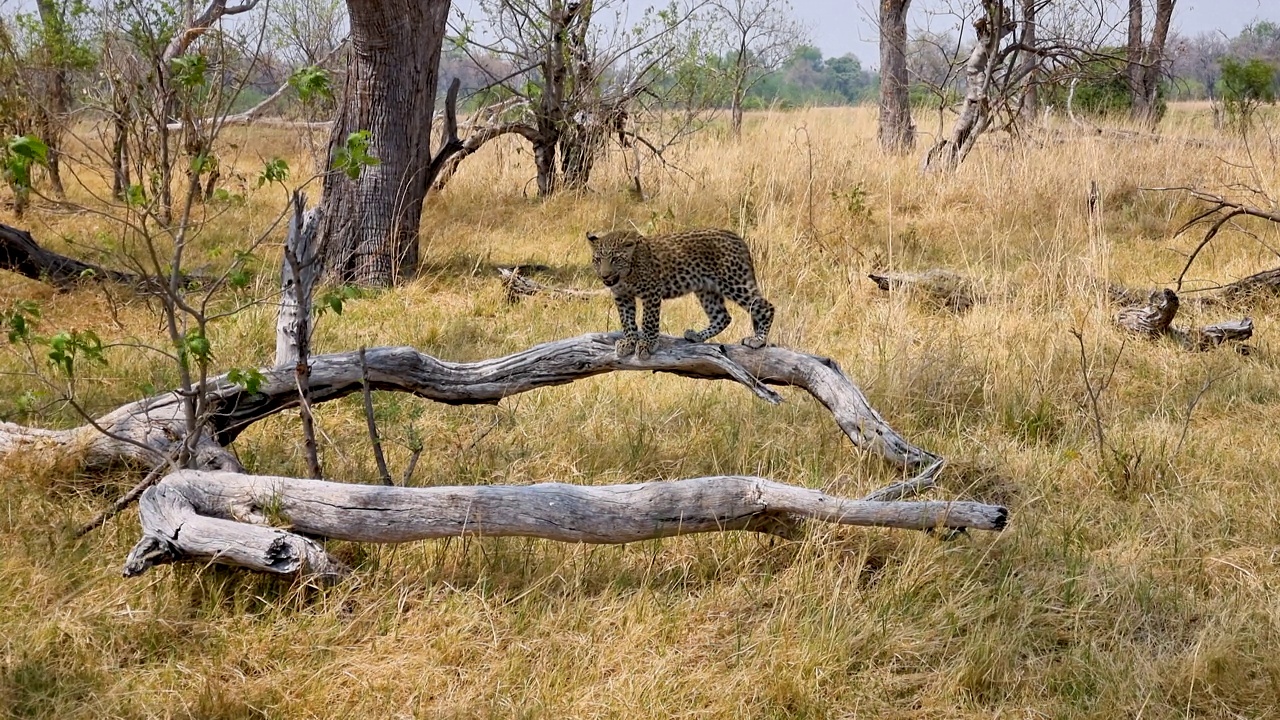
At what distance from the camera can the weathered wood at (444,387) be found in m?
4.23

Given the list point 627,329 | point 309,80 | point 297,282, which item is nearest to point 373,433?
point 297,282

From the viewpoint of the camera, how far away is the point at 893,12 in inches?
574

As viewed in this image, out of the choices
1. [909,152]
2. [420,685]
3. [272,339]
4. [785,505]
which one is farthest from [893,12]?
[420,685]

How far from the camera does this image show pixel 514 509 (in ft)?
11.7

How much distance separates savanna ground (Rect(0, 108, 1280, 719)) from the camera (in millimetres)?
3145

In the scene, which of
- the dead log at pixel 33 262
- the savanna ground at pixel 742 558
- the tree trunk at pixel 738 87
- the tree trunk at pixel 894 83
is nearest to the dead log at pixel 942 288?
the savanna ground at pixel 742 558

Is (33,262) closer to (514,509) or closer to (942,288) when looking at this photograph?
(514,509)

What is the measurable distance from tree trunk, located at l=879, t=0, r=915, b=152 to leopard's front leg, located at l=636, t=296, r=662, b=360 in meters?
9.33

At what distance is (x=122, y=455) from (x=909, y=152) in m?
10.9

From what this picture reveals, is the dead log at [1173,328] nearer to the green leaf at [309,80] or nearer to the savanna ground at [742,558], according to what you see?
the savanna ground at [742,558]

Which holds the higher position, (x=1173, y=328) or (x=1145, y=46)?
(x=1145, y=46)

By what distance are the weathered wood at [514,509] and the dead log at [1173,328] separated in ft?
11.5

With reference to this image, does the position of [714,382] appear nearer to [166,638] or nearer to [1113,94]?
[166,638]

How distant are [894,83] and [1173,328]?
26.9ft
